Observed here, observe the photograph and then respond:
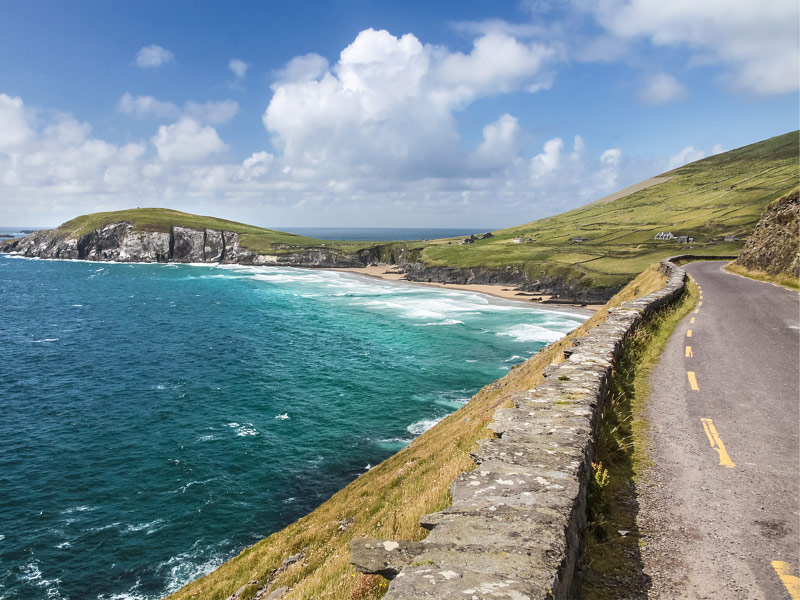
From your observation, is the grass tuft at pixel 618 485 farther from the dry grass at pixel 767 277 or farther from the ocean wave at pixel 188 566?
the dry grass at pixel 767 277

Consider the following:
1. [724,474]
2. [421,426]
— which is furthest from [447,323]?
[724,474]

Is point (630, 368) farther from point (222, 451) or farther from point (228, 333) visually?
point (228, 333)

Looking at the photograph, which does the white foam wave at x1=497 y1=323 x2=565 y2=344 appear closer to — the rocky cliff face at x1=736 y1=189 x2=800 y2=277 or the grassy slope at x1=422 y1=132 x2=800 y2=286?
the rocky cliff face at x1=736 y1=189 x2=800 y2=277

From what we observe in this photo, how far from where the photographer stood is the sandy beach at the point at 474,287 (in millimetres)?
100475

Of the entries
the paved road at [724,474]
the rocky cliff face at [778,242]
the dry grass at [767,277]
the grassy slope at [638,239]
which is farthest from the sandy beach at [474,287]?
the paved road at [724,474]

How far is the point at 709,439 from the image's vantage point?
1155 centimetres

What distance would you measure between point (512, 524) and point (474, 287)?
124536mm

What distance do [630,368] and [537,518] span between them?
13.0 m

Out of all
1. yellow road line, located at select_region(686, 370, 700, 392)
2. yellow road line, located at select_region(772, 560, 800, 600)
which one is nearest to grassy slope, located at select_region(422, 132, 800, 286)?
yellow road line, located at select_region(686, 370, 700, 392)

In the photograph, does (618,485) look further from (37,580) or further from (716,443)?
(37,580)

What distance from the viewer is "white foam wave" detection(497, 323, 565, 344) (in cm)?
6519

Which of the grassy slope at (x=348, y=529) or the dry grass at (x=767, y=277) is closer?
the grassy slope at (x=348, y=529)

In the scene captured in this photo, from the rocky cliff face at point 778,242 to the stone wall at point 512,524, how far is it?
149 feet

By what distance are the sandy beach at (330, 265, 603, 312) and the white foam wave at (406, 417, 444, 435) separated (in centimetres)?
6620
